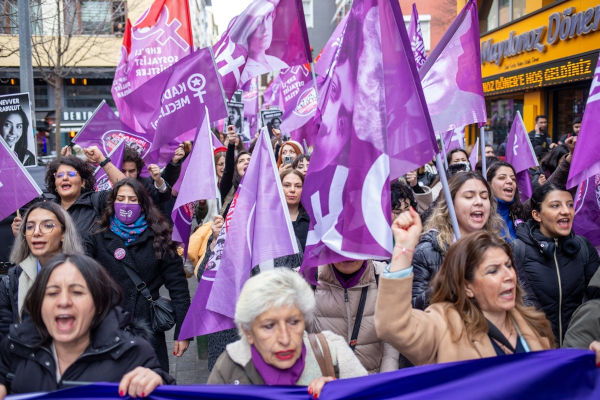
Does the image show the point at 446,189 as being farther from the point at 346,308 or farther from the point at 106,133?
the point at 106,133

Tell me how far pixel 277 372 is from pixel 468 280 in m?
0.95

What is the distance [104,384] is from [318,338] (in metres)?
0.90

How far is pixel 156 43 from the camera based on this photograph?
29.2 feet

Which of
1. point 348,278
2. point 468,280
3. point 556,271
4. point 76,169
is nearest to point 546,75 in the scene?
point 556,271

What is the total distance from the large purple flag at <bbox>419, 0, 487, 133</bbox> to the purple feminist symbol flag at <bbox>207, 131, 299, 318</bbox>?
61.8 inches

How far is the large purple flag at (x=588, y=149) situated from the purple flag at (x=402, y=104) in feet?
3.94

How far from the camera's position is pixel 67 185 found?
5227mm

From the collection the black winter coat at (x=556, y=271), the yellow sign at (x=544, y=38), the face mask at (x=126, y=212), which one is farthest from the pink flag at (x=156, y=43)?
the yellow sign at (x=544, y=38)

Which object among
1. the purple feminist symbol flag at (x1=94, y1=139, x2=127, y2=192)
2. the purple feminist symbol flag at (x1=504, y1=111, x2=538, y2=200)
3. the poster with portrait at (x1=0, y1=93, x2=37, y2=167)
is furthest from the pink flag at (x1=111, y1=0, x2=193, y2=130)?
the purple feminist symbol flag at (x1=504, y1=111, x2=538, y2=200)

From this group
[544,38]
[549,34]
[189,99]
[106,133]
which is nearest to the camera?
[189,99]

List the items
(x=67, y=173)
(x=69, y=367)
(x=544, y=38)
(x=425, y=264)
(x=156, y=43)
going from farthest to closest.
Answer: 1. (x=544, y=38)
2. (x=156, y=43)
3. (x=67, y=173)
4. (x=425, y=264)
5. (x=69, y=367)

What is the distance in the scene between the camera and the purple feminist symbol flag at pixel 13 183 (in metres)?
4.99

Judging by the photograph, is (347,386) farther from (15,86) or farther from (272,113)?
(15,86)

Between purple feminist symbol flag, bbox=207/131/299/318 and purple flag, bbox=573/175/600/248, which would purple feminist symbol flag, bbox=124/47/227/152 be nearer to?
purple feminist symbol flag, bbox=207/131/299/318
